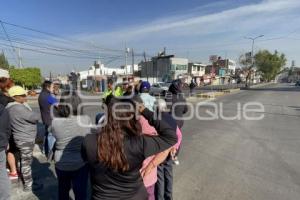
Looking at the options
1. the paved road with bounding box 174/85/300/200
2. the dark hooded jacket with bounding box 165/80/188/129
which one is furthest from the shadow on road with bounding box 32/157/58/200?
the dark hooded jacket with bounding box 165/80/188/129

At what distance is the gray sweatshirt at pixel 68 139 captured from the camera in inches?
116

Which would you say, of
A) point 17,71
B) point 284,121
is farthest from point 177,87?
point 17,71

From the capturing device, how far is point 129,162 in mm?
1974

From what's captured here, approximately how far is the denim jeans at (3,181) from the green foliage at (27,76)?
37667mm

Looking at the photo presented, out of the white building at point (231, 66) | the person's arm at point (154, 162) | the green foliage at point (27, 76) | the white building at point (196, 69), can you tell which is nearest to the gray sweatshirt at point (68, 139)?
the person's arm at point (154, 162)

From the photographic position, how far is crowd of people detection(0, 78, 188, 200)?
1967mm

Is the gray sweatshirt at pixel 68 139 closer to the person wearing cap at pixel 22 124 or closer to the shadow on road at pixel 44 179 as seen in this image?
the person wearing cap at pixel 22 124

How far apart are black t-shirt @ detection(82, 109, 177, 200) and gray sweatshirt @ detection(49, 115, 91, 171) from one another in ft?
3.18

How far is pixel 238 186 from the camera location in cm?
441

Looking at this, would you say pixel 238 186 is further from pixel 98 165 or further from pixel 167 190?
pixel 98 165

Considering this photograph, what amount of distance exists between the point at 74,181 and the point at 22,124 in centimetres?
144

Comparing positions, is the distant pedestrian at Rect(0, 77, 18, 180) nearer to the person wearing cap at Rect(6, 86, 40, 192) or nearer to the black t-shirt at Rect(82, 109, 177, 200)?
the person wearing cap at Rect(6, 86, 40, 192)

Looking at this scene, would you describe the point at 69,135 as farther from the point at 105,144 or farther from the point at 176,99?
the point at 176,99

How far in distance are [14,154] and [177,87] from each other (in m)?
3.02
